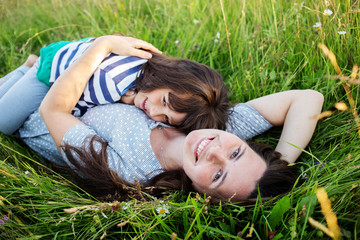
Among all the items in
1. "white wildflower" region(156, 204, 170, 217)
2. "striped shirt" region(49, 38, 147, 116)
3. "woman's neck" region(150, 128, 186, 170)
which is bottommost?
"woman's neck" region(150, 128, 186, 170)

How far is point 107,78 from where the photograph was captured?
252 cm

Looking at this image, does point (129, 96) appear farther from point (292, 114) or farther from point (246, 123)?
point (292, 114)

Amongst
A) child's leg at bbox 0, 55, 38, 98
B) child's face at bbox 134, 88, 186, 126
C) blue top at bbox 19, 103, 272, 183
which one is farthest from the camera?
child's leg at bbox 0, 55, 38, 98

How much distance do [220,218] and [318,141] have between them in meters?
1.17

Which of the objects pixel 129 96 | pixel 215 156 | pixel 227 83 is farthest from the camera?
pixel 227 83

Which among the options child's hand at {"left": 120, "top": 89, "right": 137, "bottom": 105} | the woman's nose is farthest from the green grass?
child's hand at {"left": 120, "top": 89, "right": 137, "bottom": 105}

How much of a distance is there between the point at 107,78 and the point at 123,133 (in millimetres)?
485

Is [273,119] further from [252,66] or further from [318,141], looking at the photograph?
[252,66]

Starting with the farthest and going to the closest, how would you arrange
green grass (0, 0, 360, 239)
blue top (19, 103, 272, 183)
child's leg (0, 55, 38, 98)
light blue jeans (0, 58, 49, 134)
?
child's leg (0, 55, 38, 98)
light blue jeans (0, 58, 49, 134)
blue top (19, 103, 272, 183)
green grass (0, 0, 360, 239)

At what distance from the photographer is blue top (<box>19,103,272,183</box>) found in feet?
7.55

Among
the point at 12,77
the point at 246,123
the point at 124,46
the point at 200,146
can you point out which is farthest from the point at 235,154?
the point at 12,77

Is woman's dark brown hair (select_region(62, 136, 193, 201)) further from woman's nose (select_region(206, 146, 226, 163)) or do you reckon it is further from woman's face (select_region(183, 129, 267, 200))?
woman's nose (select_region(206, 146, 226, 163))

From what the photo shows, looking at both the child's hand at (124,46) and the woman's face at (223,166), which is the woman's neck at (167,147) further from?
the child's hand at (124,46)

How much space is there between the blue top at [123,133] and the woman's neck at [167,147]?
0.06 meters
